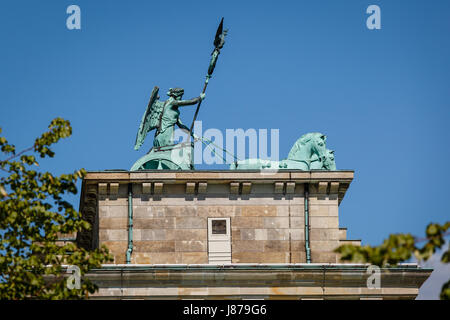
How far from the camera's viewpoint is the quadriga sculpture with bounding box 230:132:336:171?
61531mm

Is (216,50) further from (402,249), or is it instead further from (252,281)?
(402,249)

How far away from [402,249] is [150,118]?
109 feet

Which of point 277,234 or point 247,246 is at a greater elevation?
point 277,234

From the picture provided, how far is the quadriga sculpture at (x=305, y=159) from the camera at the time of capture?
6153cm

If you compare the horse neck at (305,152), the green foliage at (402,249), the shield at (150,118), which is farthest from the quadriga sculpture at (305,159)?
the green foliage at (402,249)

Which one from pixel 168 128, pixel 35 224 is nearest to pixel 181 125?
pixel 168 128

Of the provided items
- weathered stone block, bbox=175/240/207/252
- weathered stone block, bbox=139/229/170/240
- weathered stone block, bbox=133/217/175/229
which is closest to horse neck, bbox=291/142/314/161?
weathered stone block, bbox=175/240/207/252

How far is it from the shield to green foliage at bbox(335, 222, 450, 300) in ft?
106

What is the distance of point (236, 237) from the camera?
197 feet

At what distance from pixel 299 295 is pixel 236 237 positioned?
483 centimetres

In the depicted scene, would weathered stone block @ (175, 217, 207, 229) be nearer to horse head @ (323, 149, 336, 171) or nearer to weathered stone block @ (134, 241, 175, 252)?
weathered stone block @ (134, 241, 175, 252)

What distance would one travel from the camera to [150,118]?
63.2m

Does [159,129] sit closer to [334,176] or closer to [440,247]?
[334,176]

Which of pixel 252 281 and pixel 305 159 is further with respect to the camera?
pixel 305 159
